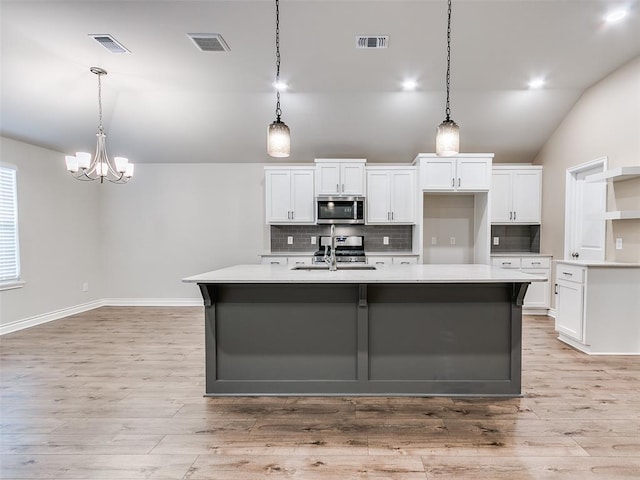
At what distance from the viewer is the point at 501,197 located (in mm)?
5535

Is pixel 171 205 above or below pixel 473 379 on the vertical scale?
above

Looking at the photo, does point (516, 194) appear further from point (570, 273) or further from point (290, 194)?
point (290, 194)

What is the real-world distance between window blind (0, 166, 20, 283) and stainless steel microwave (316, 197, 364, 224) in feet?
13.5

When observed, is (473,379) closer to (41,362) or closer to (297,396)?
(297,396)

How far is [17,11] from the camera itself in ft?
10.1

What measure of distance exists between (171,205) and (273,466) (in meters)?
5.10

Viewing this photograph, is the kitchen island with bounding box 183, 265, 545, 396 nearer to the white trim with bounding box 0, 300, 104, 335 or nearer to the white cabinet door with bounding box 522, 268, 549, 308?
the white cabinet door with bounding box 522, 268, 549, 308

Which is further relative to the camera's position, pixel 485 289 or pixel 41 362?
pixel 41 362

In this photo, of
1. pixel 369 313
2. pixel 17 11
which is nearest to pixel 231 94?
pixel 17 11

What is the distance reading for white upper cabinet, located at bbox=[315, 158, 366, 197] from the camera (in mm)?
5402

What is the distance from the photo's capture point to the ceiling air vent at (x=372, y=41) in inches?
137

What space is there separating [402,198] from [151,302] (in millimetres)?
4651

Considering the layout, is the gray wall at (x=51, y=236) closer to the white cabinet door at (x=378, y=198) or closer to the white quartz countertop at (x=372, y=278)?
the white quartz countertop at (x=372, y=278)

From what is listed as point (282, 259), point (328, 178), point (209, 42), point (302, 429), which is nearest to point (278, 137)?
point (209, 42)
